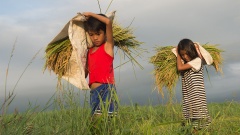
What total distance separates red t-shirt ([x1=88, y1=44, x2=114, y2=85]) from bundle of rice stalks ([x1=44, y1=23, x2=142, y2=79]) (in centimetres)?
43

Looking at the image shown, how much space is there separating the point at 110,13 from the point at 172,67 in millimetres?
1894

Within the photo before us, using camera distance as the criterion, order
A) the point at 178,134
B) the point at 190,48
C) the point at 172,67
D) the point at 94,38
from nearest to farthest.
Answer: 1. the point at 178,134
2. the point at 94,38
3. the point at 190,48
4. the point at 172,67

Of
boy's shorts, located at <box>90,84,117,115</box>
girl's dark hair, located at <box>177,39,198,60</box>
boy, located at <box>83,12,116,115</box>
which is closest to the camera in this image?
boy's shorts, located at <box>90,84,117,115</box>

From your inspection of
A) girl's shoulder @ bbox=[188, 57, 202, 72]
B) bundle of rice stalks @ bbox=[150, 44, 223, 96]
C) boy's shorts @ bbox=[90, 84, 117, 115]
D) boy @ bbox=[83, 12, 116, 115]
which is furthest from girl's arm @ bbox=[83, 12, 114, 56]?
bundle of rice stalks @ bbox=[150, 44, 223, 96]

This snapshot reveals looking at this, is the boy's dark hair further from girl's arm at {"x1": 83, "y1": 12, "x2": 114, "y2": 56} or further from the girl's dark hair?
the girl's dark hair

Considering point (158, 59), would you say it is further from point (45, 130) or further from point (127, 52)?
point (45, 130)

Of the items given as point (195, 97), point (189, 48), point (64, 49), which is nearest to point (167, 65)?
point (189, 48)

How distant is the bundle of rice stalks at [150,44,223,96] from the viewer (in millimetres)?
5582

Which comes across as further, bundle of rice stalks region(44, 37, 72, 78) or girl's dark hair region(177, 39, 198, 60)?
girl's dark hair region(177, 39, 198, 60)

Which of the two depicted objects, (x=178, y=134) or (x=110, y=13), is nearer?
(x=178, y=134)

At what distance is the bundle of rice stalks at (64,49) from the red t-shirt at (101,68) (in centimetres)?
43

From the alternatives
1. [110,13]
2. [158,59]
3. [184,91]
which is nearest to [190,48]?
[184,91]

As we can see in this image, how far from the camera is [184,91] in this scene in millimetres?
4965

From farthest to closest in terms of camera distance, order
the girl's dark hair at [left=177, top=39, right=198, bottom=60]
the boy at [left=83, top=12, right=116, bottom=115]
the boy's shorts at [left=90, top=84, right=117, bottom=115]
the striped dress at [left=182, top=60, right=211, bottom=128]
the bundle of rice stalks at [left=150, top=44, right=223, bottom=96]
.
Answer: the bundle of rice stalks at [left=150, top=44, right=223, bottom=96]
the girl's dark hair at [left=177, top=39, right=198, bottom=60]
the striped dress at [left=182, top=60, right=211, bottom=128]
the boy at [left=83, top=12, right=116, bottom=115]
the boy's shorts at [left=90, top=84, right=117, bottom=115]
